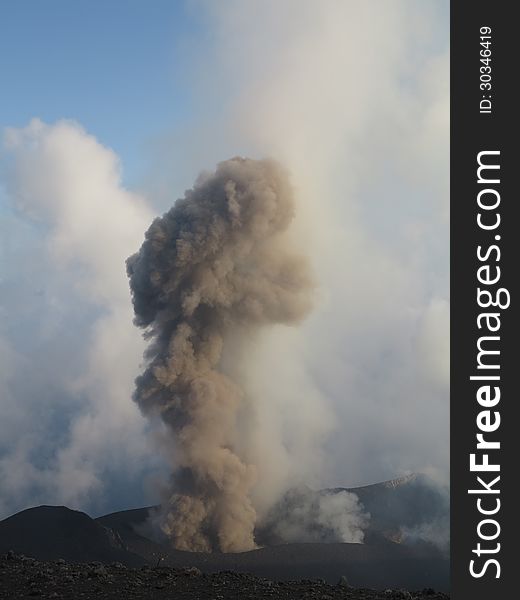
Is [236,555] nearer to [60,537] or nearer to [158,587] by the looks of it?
[60,537]

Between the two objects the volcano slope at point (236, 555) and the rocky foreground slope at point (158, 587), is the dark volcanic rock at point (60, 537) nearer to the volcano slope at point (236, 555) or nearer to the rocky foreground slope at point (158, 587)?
the volcano slope at point (236, 555)

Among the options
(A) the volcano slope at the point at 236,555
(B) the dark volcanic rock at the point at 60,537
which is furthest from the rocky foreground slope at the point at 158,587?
(B) the dark volcanic rock at the point at 60,537

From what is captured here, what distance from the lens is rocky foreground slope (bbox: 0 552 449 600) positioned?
21547 mm

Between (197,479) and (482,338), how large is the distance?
3976 centimetres

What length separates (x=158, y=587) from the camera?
74.4ft

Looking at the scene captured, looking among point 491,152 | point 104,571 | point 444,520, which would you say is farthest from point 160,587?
point 444,520

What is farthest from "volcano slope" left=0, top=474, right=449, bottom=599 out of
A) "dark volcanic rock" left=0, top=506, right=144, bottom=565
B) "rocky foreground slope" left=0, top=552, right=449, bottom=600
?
"rocky foreground slope" left=0, top=552, right=449, bottom=600

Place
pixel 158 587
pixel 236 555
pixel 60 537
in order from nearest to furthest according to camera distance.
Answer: pixel 158 587 → pixel 236 555 → pixel 60 537

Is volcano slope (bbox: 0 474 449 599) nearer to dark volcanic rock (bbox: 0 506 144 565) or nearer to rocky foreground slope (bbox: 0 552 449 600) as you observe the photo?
dark volcanic rock (bbox: 0 506 144 565)

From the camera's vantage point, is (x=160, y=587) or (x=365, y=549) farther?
(x=365, y=549)

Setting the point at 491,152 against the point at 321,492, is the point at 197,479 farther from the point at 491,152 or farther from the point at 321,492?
the point at 491,152

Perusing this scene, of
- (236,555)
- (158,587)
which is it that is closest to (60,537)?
(236,555)

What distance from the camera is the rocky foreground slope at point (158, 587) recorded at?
70.7ft

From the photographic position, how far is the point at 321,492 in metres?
69.8
